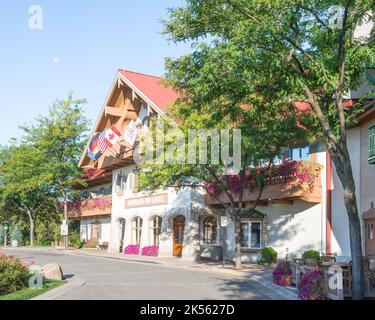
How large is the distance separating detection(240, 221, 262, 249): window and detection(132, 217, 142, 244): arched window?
11.7 meters

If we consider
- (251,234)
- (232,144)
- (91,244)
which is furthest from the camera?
(91,244)

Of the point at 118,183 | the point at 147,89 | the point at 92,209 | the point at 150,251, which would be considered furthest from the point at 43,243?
the point at 147,89

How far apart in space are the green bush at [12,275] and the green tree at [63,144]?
29.9 metres

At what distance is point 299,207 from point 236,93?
→ 1276 centimetres

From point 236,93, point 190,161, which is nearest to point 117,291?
point 236,93

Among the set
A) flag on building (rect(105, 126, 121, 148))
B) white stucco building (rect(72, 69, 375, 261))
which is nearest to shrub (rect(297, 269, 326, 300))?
white stucco building (rect(72, 69, 375, 261))

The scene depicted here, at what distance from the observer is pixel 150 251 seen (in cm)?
3681

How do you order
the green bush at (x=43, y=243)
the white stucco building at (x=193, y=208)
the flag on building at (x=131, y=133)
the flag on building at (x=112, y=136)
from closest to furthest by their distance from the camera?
the white stucco building at (x=193, y=208)
the flag on building at (x=131, y=133)
the flag on building at (x=112, y=136)
the green bush at (x=43, y=243)

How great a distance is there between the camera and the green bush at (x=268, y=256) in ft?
92.5

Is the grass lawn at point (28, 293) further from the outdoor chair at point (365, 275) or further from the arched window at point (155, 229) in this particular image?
the arched window at point (155, 229)

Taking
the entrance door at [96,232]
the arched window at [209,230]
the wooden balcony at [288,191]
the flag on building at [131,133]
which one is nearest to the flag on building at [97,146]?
the flag on building at [131,133]

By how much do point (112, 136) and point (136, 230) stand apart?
7.43 metres

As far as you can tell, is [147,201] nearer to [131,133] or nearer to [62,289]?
[131,133]
